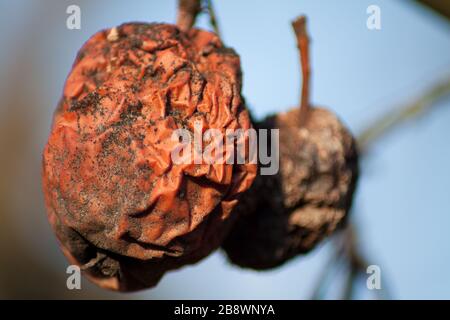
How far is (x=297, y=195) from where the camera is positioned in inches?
89.4

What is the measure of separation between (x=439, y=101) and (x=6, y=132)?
11.8 ft

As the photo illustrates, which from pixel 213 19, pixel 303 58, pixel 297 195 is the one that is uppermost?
pixel 213 19

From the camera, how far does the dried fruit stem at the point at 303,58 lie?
2.19m

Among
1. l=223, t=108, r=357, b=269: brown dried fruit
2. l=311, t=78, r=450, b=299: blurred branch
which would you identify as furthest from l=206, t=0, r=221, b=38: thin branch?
l=311, t=78, r=450, b=299: blurred branch

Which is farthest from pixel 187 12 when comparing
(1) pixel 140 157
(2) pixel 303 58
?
(1) pixel 140 157

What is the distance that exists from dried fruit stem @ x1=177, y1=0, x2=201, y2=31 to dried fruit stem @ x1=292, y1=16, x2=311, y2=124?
36 centimetres

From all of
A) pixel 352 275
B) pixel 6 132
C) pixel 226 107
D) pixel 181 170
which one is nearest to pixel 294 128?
pixel 226 107

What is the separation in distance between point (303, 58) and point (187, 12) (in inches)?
18.5

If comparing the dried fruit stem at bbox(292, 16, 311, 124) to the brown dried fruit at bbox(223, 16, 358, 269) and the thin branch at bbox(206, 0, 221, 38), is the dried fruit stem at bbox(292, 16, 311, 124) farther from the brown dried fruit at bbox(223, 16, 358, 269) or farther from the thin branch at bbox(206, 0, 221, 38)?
the thin branch at bbox(206, 0, 221, 38)

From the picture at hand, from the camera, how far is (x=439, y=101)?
3.04 meters

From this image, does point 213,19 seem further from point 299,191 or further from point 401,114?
point 401,114

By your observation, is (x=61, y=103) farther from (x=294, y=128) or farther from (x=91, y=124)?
(x=294, y=128)

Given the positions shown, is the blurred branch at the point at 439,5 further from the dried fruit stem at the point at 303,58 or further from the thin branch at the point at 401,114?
the thin branch at the point at 401,114

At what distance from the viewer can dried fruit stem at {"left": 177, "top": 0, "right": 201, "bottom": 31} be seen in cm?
208
